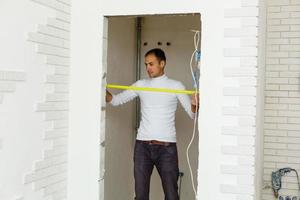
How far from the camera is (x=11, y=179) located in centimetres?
221

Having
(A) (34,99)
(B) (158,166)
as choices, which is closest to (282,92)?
(B) (158,166)

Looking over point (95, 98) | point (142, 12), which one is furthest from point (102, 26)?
point (95, 98)

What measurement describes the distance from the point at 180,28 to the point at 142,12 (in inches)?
60.3

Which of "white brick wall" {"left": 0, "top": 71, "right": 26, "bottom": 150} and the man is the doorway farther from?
"white brick wall" {"left": 0, "top": 71, "right": 26, "bottom": 150}

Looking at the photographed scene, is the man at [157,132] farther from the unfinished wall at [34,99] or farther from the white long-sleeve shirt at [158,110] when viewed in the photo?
the unfinished wall at [34,99]

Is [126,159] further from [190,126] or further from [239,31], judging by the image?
[239,31]

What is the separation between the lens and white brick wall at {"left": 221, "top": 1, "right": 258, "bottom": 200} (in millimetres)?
2379

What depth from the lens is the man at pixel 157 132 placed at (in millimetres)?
3322

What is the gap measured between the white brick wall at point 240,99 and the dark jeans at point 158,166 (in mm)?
889

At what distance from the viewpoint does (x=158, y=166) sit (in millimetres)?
3395

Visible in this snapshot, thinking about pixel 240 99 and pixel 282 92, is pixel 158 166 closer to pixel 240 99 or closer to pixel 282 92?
pixel 240 99

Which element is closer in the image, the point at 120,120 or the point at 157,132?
the point at 157,132

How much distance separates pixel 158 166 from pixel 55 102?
1.18 metres

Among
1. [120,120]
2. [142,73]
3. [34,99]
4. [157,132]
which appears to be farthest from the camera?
[142,73]
